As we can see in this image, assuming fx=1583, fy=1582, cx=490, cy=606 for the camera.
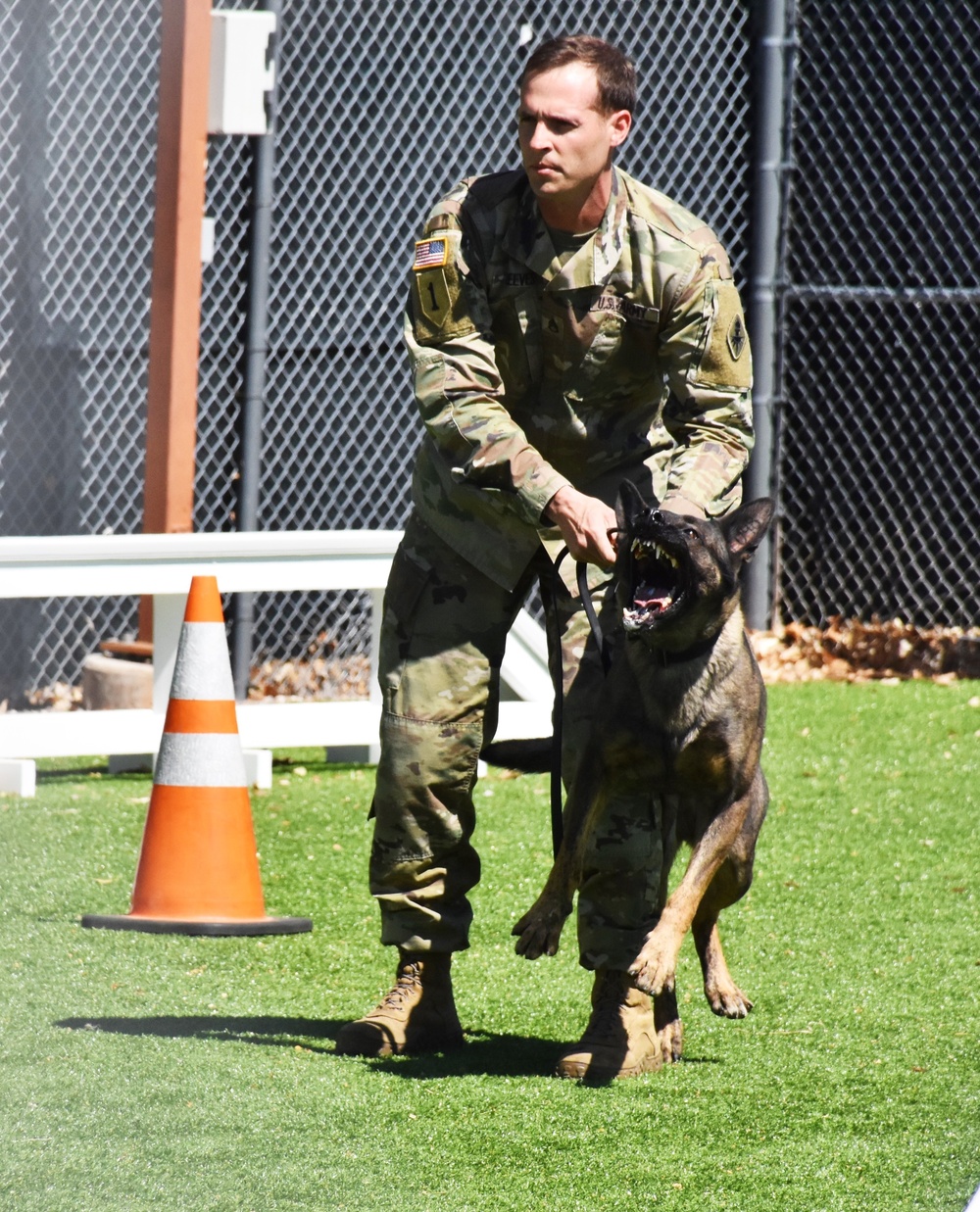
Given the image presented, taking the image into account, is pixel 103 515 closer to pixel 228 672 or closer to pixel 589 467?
pixel 228 672

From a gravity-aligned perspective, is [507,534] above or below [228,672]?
above

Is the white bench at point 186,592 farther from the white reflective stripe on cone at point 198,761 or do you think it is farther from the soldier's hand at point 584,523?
the soldier's hand at point 584,523

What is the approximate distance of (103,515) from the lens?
8023mm

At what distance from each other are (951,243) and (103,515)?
17.2 ft

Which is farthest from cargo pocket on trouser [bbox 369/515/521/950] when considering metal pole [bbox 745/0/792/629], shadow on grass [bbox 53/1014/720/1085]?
metal pole [bbox 745/0/792/629]

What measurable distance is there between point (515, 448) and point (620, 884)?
41.8 inches

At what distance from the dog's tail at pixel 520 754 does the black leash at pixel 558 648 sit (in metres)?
0.09

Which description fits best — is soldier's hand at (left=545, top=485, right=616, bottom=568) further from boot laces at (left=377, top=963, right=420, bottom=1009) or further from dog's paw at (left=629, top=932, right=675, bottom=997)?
boot laces at (left=377, top=963, right=420, bottom=1009)

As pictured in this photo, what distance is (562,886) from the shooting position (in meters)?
3.45

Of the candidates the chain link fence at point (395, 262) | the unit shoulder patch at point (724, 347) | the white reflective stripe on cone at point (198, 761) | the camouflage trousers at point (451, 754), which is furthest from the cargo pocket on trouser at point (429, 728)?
the chain link fence at point (395, 262)

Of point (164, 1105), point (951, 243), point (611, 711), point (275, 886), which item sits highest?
point (951, 243)

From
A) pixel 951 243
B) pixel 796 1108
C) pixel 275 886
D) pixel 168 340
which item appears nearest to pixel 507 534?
pixel 796 1108

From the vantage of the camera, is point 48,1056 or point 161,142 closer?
point 48,1056

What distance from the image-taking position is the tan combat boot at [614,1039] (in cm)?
359
